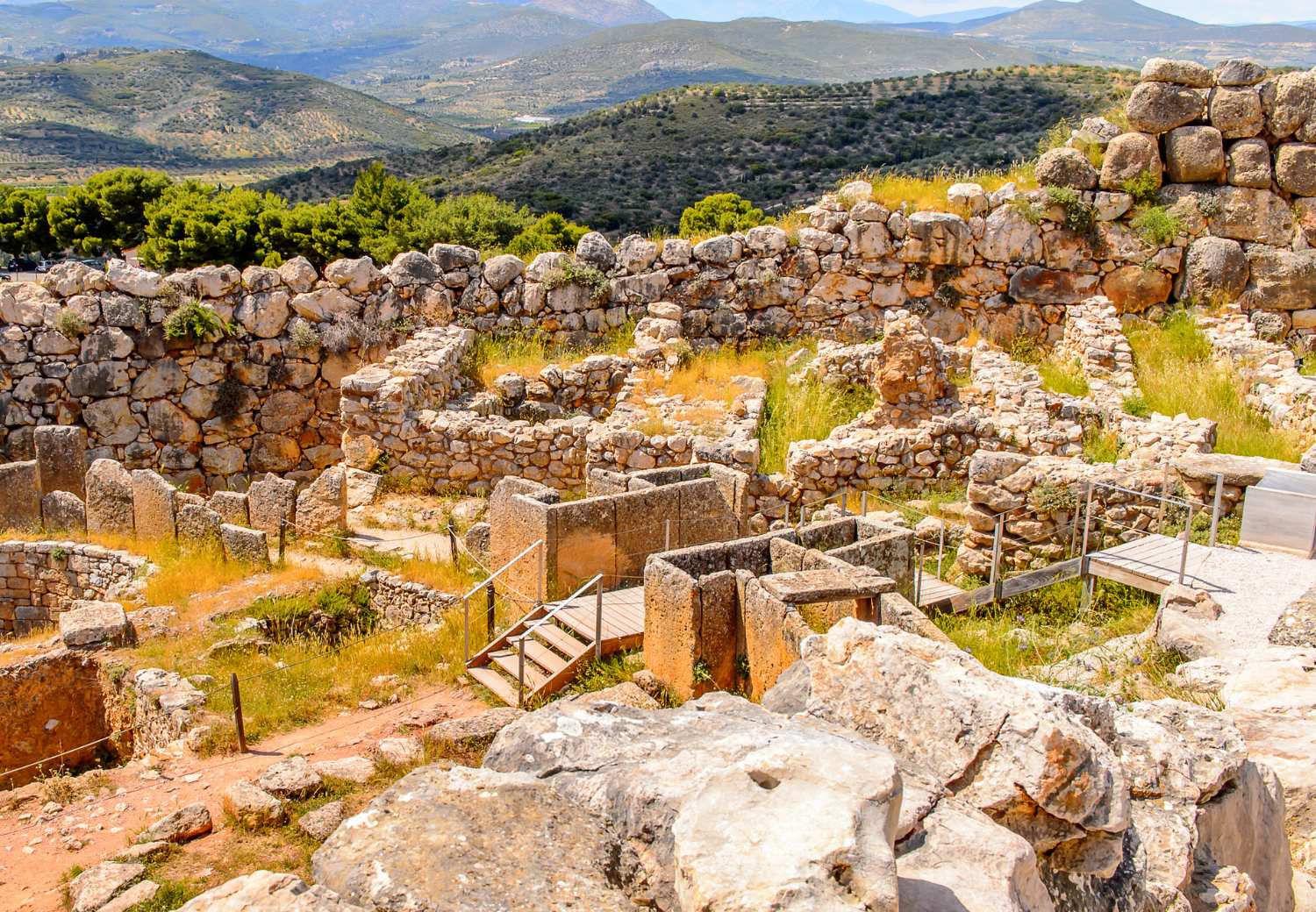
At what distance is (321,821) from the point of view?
6.52 m

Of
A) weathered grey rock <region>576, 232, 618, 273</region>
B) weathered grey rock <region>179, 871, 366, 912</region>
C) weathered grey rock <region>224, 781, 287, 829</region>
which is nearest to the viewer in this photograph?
weathered grey rock <region>179, 871, 366, 912</region>

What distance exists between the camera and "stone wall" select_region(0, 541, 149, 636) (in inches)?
477

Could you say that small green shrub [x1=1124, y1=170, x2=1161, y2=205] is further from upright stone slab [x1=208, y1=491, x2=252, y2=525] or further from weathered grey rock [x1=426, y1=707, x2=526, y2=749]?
upright stone slab [x1=208, y1=491, x2=252, y2=525]

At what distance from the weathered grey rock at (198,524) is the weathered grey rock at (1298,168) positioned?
14709 mm

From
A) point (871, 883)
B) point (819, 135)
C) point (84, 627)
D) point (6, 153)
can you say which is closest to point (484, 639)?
point (84, 627)

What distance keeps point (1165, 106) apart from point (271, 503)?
13248 millimetres

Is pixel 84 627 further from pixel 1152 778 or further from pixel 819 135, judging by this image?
pixel 819 135

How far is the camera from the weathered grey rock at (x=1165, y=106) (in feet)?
50.8

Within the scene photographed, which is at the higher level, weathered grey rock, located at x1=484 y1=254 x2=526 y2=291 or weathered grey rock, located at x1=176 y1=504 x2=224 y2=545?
weathered grey rock, located at x1=484 y1=254 x2=526 y2=291

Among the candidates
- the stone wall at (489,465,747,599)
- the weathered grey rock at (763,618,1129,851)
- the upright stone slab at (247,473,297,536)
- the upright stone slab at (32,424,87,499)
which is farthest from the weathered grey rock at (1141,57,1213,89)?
the upright stone slab at (32,424,87,499)

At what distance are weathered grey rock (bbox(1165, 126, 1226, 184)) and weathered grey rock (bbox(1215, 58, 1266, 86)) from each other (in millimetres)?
721

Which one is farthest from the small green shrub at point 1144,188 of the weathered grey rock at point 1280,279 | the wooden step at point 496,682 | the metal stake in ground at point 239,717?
the metal stake in ground at point 239,717

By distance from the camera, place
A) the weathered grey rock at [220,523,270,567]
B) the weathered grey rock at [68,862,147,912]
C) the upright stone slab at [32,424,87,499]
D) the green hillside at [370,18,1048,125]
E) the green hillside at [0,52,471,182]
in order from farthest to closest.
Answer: the green hillside at [370,18,1048,125] → the green hillside at [0,52,471,182] → the upright stone slab at [32,424,87,499] → the weathered grey rock at [220,523,270,567] → the weathered grey rock at [68,862,147,912]

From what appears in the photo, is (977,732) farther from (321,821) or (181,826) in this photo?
(181,826)
